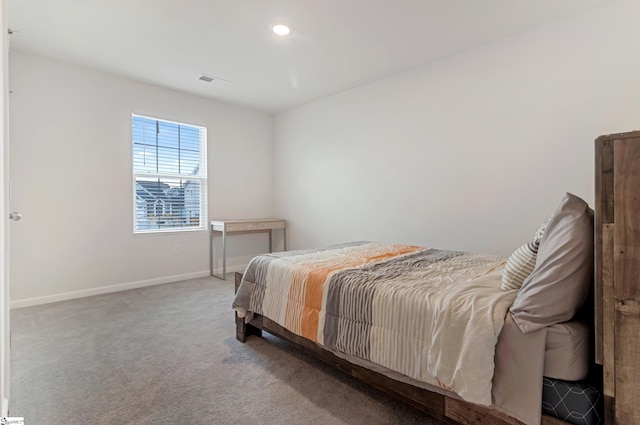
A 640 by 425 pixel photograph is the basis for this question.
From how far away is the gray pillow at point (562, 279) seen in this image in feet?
3.63

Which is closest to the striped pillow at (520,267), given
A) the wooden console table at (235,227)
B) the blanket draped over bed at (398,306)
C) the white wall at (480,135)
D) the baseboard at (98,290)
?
the blanket draped over bed at (398,306)

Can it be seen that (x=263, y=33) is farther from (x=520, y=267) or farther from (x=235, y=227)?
(x=520, y=267)

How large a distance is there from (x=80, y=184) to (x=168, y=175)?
37.7 inches

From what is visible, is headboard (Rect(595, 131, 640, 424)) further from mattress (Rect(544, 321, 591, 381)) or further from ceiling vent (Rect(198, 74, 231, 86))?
ceiling vent (Rect(198, 74, 231, 86))

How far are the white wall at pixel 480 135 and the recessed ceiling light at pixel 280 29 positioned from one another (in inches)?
57.5

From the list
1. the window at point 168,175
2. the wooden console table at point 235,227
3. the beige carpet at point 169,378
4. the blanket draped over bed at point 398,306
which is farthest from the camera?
the wooden console table at point 235,227

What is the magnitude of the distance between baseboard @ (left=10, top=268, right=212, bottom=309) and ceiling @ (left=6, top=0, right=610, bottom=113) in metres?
2.44

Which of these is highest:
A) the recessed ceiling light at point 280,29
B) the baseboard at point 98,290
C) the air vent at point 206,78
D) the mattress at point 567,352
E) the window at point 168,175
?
the air vent at point 206,78

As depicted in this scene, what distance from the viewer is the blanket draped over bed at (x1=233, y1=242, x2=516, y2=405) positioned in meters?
1.22

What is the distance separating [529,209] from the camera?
2.70 metres

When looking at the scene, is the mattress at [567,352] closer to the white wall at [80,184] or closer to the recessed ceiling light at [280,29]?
the recessed ceiling light at [280,29]

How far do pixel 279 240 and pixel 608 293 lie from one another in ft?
14.7

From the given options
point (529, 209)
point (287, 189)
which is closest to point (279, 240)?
point (287, 189)

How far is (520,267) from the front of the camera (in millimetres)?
1416
